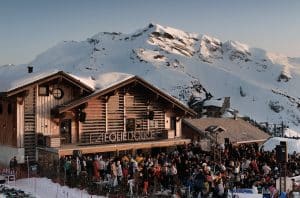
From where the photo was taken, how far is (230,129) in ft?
126

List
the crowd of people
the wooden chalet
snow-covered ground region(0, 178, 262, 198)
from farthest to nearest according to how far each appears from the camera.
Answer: the wooden chalet
snow-covered ground region(0, 178, 262, 198)
the crowd of people

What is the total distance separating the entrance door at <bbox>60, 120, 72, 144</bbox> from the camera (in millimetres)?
26812

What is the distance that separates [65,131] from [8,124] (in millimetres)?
2926

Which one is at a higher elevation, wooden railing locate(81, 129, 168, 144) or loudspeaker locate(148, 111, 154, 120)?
loudspeaker locate(148, 111, 154, 120)

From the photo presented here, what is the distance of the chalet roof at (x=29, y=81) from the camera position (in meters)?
24.4

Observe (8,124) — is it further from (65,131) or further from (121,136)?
(121,136)

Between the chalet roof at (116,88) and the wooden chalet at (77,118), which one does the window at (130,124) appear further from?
the chalet roof at (116,88)

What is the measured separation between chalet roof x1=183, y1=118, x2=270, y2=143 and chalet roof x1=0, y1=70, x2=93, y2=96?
472 inches

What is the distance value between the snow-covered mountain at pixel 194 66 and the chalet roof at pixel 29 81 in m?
81.7

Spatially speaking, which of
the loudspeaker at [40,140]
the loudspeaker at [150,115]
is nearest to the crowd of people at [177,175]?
the loudspeaker at [40,140]

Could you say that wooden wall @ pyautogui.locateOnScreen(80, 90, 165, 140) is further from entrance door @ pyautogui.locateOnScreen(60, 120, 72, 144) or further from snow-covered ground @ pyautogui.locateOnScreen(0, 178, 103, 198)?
snow-covered ground @ pyautogui.locateOnScreen(0, 178, 103, 198)

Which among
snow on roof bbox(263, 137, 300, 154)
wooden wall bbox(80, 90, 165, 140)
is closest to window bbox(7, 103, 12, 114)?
wooden wall bbox(80, 90, 165, 140)

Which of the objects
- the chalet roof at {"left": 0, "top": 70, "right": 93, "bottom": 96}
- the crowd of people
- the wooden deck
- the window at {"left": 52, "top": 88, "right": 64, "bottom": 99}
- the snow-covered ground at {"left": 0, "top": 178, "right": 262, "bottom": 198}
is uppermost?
the chalet roof at {"left": 0, "top": 70, "right": 93, "bottom": 96}

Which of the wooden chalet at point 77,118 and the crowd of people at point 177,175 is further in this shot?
the wooden chalet at point 77,118
